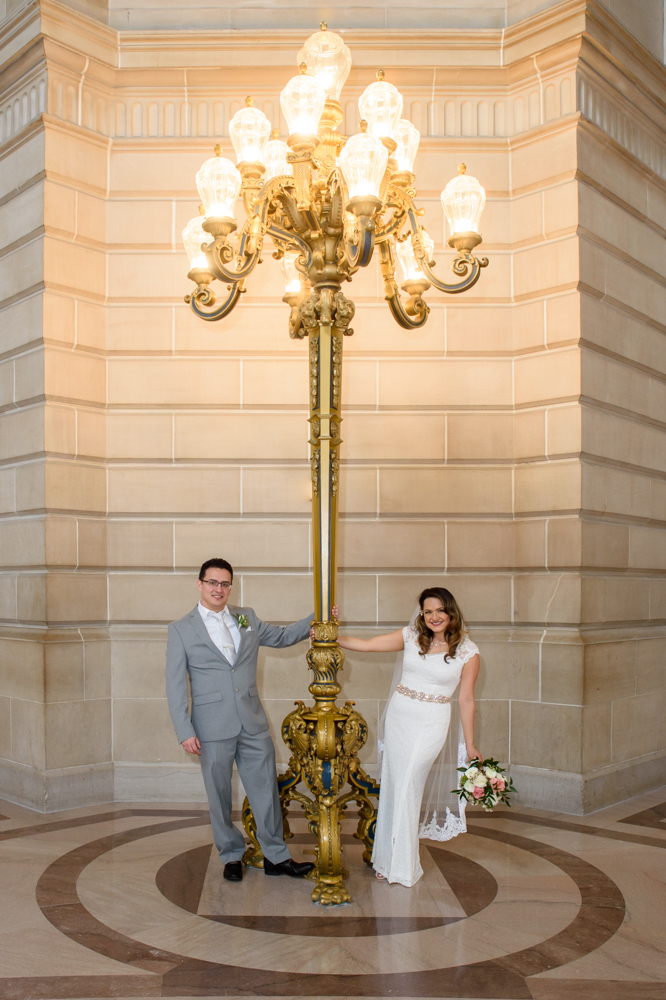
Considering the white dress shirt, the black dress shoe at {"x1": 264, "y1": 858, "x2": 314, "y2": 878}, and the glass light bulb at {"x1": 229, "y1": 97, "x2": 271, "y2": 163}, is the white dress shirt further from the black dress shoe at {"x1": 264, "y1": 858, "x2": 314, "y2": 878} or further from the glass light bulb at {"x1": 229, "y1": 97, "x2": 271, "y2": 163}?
the glass light bulb at {"x1": 229, "y1": 97, "x2": 271, "y2": 163}

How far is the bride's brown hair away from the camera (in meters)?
5.53

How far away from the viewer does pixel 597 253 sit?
7.81m

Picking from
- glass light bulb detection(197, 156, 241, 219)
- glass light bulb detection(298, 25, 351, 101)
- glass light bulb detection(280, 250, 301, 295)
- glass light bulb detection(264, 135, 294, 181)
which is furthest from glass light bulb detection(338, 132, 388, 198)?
glass light bulb detection(280, 250, 301, 295)

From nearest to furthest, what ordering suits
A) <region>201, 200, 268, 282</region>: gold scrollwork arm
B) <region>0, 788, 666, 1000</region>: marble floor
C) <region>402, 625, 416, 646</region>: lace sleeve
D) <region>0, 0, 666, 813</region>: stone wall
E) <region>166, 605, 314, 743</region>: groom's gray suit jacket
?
<region>0, 788, 666, 1000</region>: marble floor
<region>201, 200, 268, 282</region>: gold scrollwork arm
<region>166, 605, 314, 743</region>: groom's gray suit jacket
<region>402, 625, 416, 646</region>: lace sleeve
<region>0, 0, 666, 813</region>: stone wall

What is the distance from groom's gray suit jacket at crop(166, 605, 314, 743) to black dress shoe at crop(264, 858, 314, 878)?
2.65 ft

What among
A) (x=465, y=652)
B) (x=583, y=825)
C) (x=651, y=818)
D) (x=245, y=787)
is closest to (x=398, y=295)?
(x=465, y=652)

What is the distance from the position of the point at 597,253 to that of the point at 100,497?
188 inches

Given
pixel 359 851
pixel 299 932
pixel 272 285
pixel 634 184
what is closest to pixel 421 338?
pixel 272 285

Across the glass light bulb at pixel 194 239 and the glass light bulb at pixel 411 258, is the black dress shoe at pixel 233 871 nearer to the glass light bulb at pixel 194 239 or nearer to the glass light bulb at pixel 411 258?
the glass light bulb at pixel 194 239

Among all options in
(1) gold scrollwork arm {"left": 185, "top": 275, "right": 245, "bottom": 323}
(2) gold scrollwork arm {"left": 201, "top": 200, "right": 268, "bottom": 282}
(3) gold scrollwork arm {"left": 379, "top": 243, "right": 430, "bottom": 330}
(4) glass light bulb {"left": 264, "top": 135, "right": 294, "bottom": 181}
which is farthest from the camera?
(4) glass light bulb {"left": 264, "top": 135, "right": 294, "bottom": 181}

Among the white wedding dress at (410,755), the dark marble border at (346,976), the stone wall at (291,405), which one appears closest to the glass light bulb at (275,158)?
the stone wall at (291,405)

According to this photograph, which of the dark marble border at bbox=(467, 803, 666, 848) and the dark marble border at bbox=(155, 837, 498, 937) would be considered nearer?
the dark marble border at bbox=(155, 837, 498, 937)

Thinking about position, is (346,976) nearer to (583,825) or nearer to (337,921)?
(337,921)

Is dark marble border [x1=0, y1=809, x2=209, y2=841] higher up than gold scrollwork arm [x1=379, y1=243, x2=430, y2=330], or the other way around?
gold scrollwork arm [x1=379, y1=243, x2=430, y2=330]
